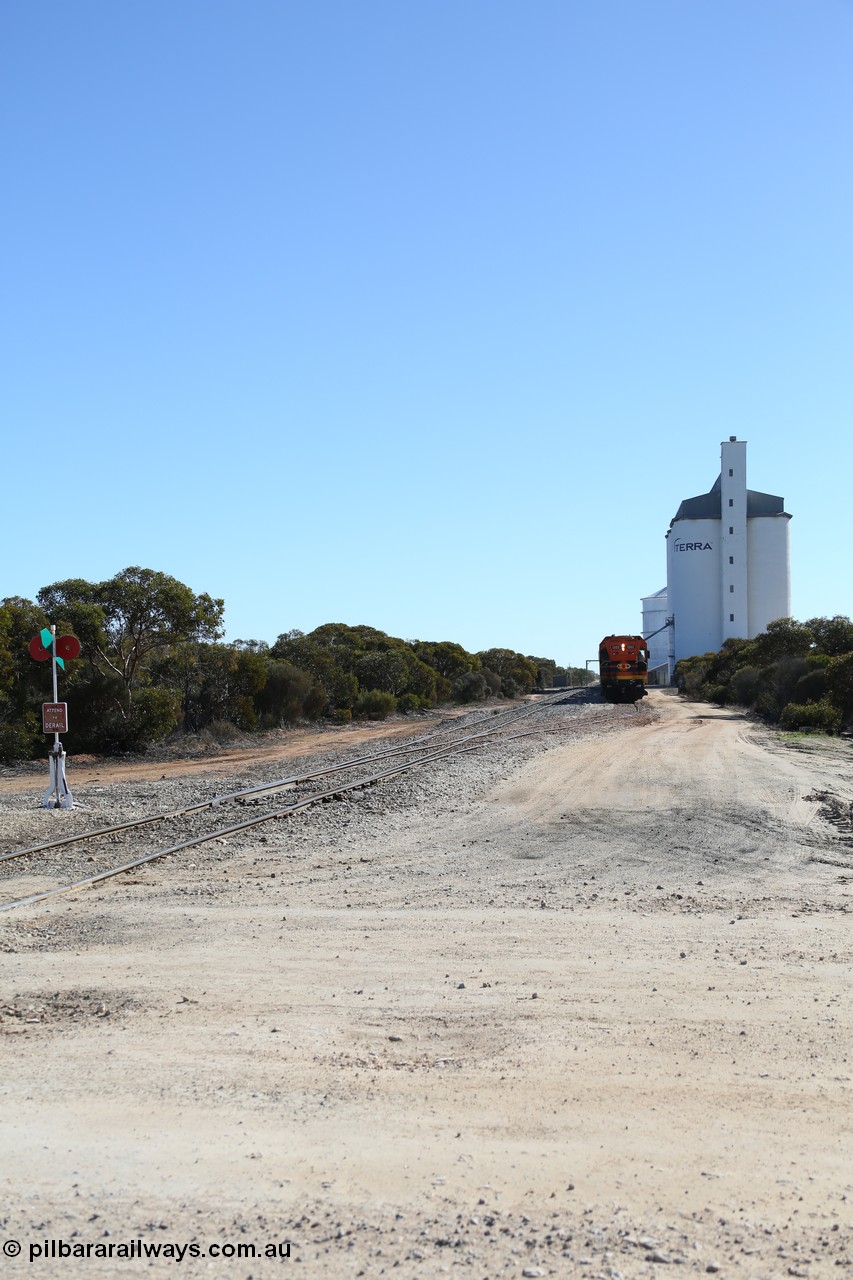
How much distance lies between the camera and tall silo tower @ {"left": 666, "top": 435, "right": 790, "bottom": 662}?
325ft

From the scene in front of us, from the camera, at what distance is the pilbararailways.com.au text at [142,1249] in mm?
3844

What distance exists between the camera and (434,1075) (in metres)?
5.57

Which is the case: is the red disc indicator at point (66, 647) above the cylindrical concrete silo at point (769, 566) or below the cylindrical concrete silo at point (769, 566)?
below

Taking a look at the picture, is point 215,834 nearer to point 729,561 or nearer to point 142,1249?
point 142,1249

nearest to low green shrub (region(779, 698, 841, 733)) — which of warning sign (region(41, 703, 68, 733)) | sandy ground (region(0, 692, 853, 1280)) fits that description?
warning sign (region(41, 703, 68, 733))

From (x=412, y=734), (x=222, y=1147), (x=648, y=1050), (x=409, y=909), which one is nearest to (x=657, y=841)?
(x=409, y=909)

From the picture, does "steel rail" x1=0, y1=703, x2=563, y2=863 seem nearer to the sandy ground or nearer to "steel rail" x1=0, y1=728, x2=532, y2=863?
"steel rail" x1=0, y1=728, x2=532, y2=863

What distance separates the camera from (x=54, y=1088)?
543 cm

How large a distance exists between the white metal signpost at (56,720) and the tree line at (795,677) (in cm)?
2563

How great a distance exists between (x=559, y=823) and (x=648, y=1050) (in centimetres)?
999

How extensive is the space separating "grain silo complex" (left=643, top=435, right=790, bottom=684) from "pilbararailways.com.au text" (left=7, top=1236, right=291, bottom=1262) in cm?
9808

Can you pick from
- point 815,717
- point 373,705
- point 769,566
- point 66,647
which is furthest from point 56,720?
point 769,566

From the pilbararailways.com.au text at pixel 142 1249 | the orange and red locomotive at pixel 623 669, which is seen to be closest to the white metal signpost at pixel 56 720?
the pilbararailways.com.au text at pixel 142 1249

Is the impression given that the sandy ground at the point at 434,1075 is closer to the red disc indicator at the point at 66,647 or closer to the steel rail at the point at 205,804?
the steel rail at the point at 205,804
